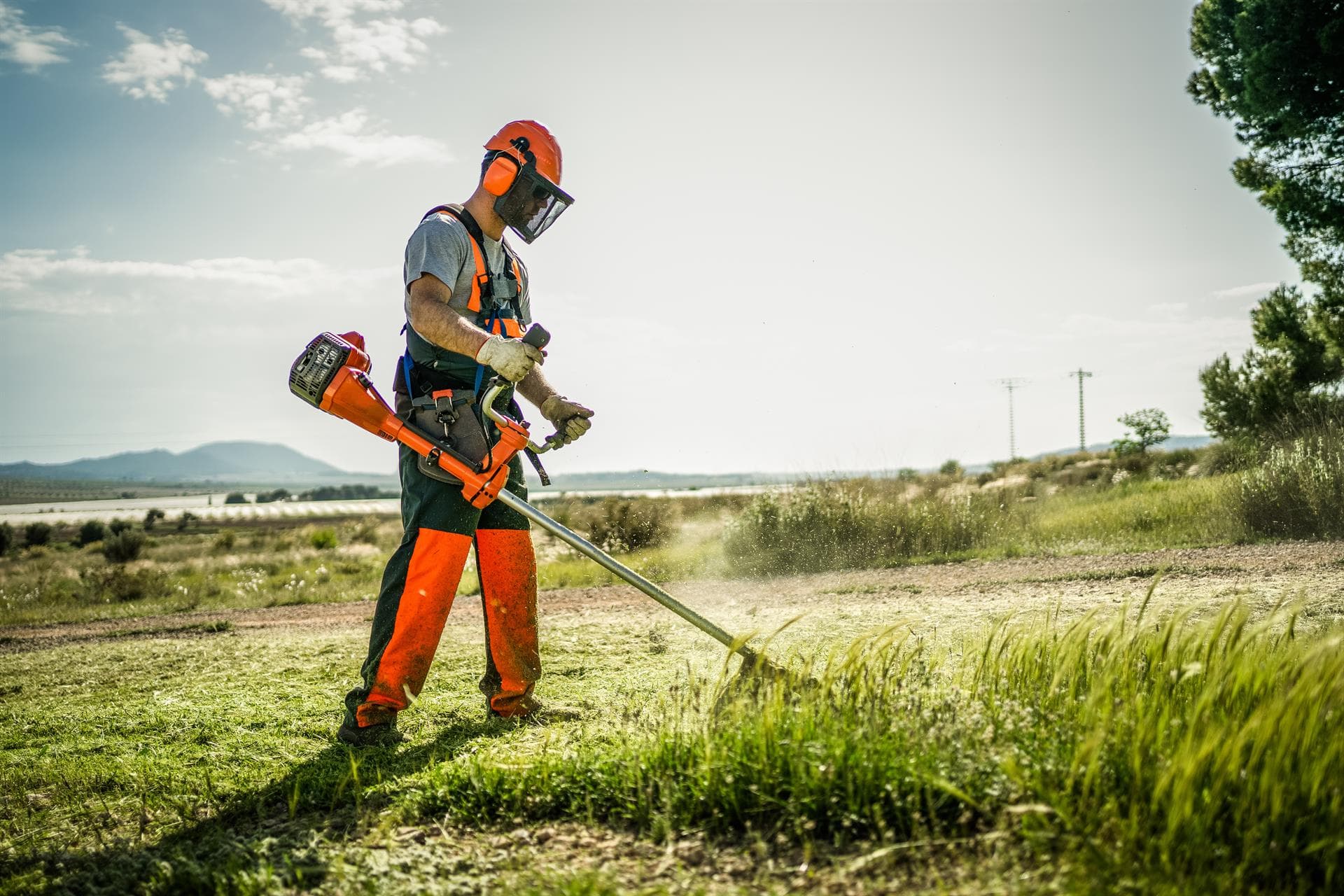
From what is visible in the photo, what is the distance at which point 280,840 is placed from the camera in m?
2.50

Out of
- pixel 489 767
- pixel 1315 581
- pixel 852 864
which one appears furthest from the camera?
pixel 1315 581

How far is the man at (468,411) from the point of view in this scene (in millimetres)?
3518

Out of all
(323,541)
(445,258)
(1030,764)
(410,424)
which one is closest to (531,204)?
(445,258)

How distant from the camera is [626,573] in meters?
3.59

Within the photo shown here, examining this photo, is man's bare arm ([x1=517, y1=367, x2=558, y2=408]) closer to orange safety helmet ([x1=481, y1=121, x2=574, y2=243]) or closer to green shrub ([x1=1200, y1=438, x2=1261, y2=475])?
orange safety helmet ([x1=481, y1=121, x2=574, y2=243])

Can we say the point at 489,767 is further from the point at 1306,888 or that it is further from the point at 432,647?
the point at 1306,888

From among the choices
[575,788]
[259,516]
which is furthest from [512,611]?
[259,516]

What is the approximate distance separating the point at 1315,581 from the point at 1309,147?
47.8 feet

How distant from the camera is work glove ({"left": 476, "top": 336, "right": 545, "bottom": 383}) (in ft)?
10.9

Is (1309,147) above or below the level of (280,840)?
above

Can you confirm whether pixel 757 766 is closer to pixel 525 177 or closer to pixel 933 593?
pixel 525 177

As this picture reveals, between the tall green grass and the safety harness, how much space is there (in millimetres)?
1520

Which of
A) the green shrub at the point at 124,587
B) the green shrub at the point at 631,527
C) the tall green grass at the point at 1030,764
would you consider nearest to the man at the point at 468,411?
the tall green grass at the point at 1030,764

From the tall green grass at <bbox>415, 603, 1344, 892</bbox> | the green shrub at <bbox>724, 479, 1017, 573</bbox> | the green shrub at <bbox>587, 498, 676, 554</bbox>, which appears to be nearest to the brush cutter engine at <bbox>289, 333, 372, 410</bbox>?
the tall green grass at <bbox>415, 603, 1344, 892</bbox>
